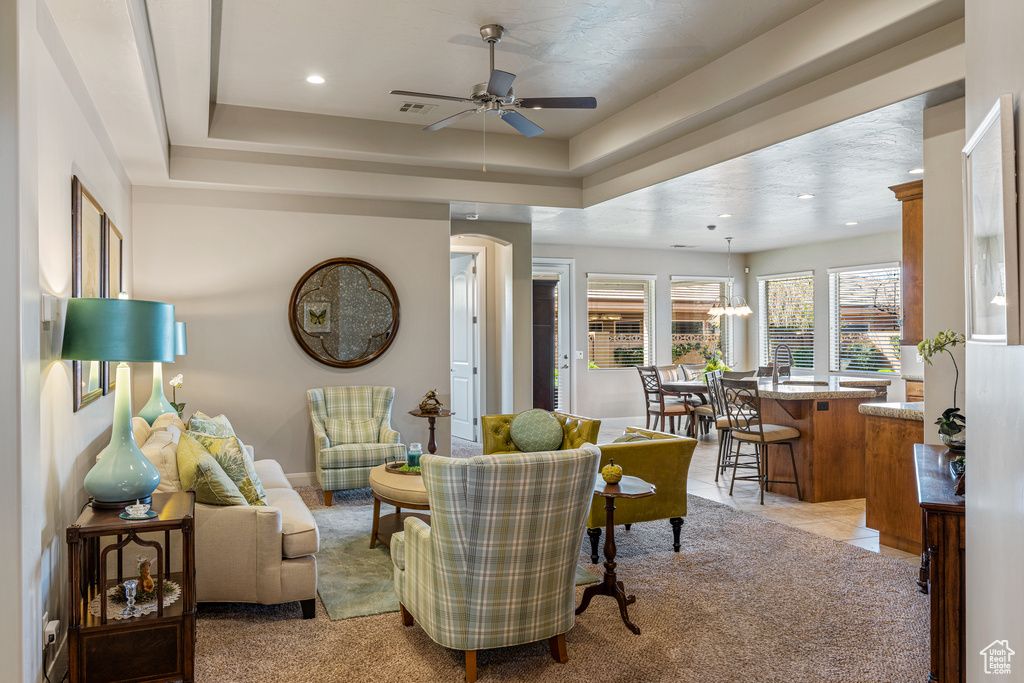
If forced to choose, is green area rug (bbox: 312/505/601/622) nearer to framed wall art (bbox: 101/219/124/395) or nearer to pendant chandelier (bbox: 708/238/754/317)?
framed wall art (bbox: 101/219/124/395)

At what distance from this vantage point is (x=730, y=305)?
34.2 feet

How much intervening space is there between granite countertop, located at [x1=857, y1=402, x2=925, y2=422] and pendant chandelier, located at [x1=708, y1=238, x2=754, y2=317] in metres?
5.21

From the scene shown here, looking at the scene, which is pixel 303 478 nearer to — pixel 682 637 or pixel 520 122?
pixel 520 122

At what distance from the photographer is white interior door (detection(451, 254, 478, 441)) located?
8.33m

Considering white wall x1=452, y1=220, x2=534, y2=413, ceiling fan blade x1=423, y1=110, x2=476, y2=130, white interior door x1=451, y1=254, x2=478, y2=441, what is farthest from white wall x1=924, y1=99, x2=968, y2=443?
white interior door x1=451, y1=254, x2=478, y2=441

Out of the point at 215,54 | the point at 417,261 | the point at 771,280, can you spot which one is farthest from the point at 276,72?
the point at 771,280

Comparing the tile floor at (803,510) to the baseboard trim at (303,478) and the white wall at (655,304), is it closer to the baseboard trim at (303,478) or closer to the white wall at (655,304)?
the baseboard trim at (303,478)

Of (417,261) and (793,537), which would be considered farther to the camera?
(417,261)

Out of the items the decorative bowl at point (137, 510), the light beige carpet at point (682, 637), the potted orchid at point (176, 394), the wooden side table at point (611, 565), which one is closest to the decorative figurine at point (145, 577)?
the decorative bowl at point (137, 510)

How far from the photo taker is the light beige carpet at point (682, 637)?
2.70 m

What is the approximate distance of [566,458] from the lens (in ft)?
8.28

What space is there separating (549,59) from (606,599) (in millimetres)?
3178

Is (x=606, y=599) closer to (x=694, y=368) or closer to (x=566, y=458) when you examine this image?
(x=566, y=458)

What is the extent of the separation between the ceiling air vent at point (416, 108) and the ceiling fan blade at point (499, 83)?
1.57m
